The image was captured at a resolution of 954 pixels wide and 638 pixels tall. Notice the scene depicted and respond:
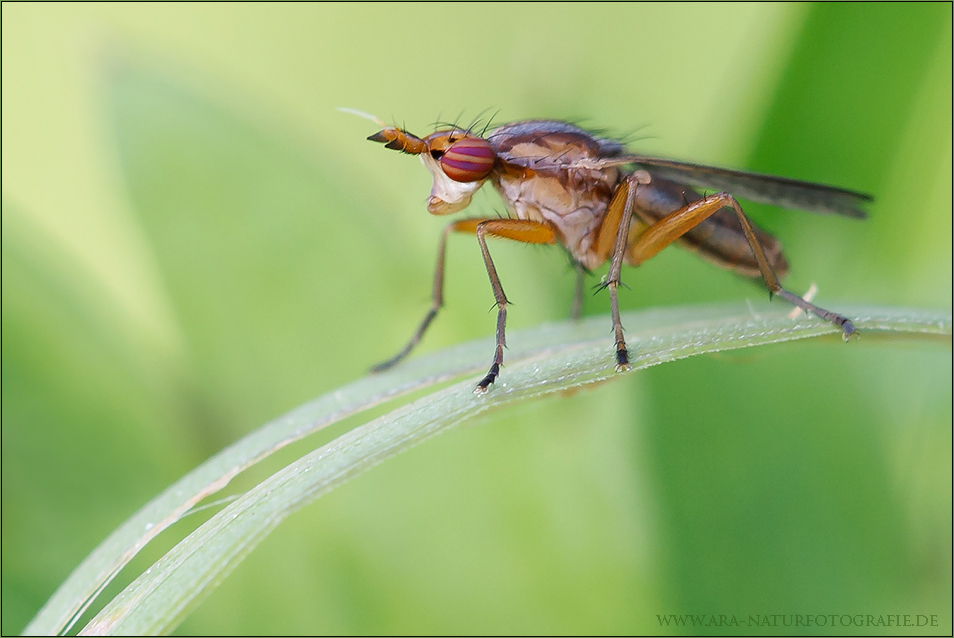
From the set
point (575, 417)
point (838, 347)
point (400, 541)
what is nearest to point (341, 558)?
point (400, 541)

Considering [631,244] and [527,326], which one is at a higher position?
[631,244]

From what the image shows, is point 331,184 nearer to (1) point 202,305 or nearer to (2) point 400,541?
(1) point 202,305

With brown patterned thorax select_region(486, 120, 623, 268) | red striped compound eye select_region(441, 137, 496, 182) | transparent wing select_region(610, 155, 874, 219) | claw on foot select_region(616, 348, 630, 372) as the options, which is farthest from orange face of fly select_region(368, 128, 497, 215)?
claw on foot select_region(616, 348, 630, 372)

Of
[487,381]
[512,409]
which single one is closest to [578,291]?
[512,409]

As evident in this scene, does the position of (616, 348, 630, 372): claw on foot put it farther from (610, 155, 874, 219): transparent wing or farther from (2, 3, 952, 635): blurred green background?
(610, 155, 874, 219): transparent wing

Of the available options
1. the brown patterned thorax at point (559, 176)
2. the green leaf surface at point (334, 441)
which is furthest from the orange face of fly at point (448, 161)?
the green leaf surface at point (334, 441)

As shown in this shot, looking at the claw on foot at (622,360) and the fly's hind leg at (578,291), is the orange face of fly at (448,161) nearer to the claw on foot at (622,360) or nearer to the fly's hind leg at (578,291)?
the fly's hind leg at (578,291)
